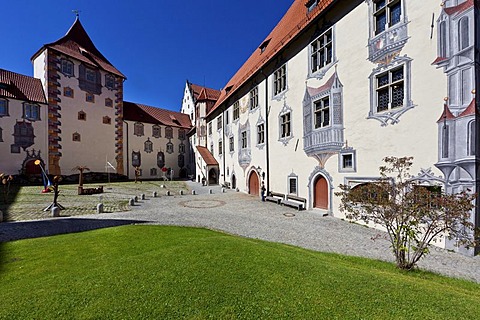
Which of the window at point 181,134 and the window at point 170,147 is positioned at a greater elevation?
the window at point 181,134

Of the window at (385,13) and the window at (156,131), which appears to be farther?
the window at (156,131)

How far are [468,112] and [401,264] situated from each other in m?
4.97

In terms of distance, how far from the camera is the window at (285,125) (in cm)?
1449

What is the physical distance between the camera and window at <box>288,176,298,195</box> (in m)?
13.8

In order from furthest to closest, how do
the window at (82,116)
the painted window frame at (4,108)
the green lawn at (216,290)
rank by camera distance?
the window at (82,116) → the painted window frame at (4,108) → the green lawn at (216,290)

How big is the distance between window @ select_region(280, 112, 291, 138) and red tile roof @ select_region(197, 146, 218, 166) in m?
14.8

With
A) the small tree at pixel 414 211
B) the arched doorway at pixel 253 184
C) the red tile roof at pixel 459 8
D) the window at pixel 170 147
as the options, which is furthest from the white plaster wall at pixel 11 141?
the red tile roof at pixel 459 8

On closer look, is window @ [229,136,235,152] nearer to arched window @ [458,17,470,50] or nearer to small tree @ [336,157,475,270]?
small tree @ [336,157,475,270]

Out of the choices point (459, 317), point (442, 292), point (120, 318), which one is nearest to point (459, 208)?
point (442, 292)

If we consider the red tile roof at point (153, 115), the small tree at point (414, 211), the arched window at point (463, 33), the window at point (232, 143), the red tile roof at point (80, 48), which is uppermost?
the red tile roof at point (80, 48)

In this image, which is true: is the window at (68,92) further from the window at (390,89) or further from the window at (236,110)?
the window at (390,89)

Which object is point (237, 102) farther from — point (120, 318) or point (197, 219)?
point (120, 318)

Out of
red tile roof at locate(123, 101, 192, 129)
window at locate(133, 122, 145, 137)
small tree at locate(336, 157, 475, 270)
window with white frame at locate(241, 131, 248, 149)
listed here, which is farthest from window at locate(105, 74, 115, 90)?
small tree at locate(336, 157, 475, 270)

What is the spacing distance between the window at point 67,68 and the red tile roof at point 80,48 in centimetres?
91
